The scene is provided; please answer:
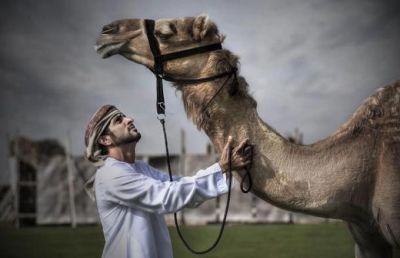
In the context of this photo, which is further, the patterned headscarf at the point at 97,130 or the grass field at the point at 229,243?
the grass field at the point at 229,243

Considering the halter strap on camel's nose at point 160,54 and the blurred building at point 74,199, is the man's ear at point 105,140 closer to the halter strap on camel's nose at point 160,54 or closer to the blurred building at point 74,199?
the halter strap on camel's nose at point 160,54

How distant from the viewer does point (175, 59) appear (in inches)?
91.4

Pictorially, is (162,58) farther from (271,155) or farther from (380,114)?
(380,114)

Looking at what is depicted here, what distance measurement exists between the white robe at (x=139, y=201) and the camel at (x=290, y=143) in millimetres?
217

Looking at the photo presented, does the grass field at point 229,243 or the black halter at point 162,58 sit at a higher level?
the black halter at point 162,58

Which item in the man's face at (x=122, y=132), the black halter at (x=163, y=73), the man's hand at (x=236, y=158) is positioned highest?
the black halter at (x=163, y=73)

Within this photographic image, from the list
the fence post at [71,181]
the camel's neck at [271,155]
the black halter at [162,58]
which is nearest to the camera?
the camel's neck at [271,155]

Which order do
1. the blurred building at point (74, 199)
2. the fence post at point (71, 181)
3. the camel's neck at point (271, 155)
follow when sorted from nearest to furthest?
the camel's neck at point (271, 155), the fence post at point (71, 181), the blurred building at point (74, 199)

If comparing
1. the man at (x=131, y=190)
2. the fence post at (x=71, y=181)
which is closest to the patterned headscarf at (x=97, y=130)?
the man at (x=131, y=190)

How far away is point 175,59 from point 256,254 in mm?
4867

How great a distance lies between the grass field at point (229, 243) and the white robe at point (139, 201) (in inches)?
174

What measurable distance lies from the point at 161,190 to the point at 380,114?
1182 mm

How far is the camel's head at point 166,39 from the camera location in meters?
2.30

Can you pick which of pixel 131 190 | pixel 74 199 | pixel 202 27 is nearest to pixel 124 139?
pixel 131 190
